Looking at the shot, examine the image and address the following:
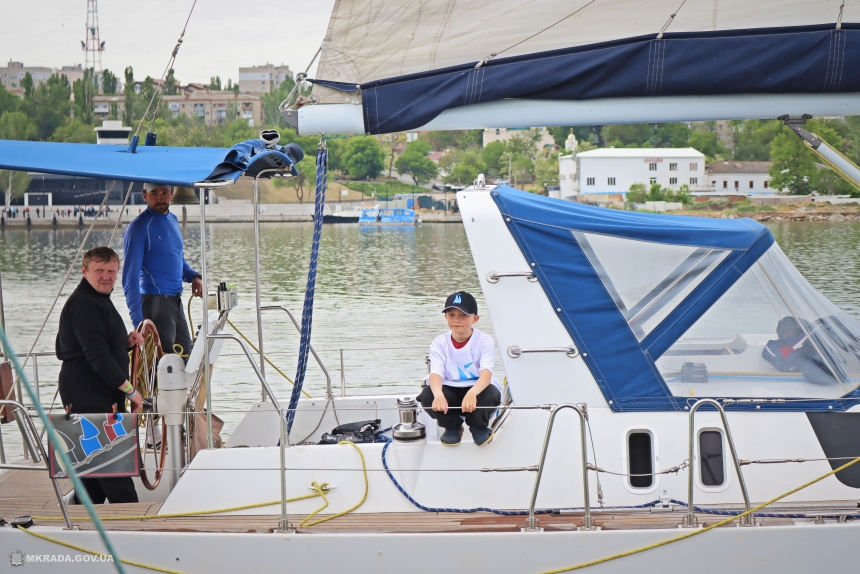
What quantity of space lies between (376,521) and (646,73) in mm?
3082

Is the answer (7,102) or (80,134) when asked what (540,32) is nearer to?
(80,134)

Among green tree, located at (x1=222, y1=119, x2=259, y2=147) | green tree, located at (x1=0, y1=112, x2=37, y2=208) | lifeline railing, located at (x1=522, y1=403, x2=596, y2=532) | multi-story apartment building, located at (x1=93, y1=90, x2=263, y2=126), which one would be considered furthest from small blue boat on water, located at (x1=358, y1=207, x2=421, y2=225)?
multi-story apartment building, located at (x1=93, y1=90, x2=263, y2=126)

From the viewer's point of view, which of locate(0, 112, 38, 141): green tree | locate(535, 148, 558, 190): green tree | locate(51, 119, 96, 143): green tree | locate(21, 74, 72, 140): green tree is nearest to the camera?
locate(51, 119, 96, 143): green tree

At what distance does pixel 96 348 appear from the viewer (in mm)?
5371

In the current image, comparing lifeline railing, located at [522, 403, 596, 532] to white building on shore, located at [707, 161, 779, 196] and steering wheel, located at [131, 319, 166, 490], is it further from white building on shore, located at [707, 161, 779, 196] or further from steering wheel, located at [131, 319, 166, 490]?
white building on shore, located at [707, 161, 779, 196]

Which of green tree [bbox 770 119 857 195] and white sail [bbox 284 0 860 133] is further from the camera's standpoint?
green tree [bbox 770 119 857 195]

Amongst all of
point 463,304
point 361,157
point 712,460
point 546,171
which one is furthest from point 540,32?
point 361,157

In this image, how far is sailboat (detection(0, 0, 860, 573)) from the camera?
490 cm

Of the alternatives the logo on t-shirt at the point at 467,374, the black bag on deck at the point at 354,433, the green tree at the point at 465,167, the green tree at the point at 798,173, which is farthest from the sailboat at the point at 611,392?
the green tree at the point at 465,167

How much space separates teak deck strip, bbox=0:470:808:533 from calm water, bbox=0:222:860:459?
2.02m

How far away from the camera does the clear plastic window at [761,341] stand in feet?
17.0

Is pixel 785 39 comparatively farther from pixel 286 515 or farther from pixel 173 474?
pixel 173 474

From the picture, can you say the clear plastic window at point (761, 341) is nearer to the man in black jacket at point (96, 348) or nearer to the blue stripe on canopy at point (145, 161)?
the blue stripe on canopy at point (145, 161)

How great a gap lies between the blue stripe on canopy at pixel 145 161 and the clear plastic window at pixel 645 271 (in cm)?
211
